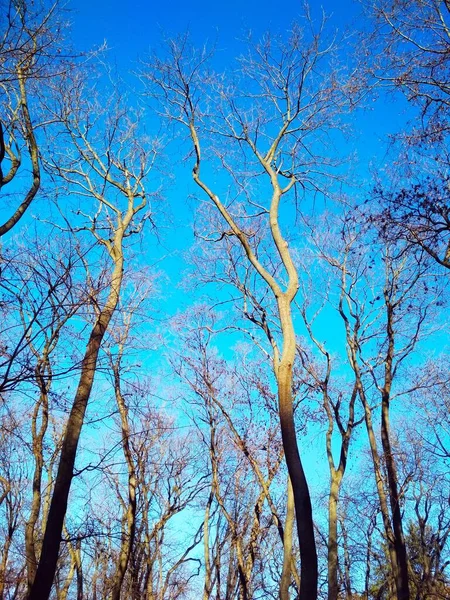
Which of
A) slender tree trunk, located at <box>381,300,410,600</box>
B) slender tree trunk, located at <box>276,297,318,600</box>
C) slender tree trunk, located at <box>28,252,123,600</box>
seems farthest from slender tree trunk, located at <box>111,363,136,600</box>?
slender tree trunk, located at <box>381,300,410,600</box>

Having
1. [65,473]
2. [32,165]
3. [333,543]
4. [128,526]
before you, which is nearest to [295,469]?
[65,473]

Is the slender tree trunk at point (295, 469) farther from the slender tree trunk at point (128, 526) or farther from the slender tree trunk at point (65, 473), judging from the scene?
the slender tree trunk at point (128, 526)

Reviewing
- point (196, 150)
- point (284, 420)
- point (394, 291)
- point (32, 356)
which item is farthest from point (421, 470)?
point (32, 356)

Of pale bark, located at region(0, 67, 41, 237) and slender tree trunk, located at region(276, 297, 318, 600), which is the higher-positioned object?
pale bark, located at region(0, 67, 41, 237)

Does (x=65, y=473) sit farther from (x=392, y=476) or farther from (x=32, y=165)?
(x=392, y=476)

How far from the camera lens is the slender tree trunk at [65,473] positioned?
19.2 ft

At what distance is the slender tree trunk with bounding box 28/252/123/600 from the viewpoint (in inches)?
230

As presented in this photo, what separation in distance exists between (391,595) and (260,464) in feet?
40.0

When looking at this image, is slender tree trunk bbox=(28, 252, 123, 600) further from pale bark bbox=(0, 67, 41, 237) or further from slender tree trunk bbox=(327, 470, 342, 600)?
slender tree trunk bbox=(327, 470, 342, 600)

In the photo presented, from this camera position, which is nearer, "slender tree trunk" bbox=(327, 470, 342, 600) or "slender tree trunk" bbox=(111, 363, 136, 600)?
"slender tree trunk" bbox=(327, 470, 342, 600)

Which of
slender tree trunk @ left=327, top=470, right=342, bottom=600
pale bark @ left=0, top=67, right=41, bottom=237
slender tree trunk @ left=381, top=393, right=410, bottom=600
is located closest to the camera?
pale bark @ left=0, top=67, right=41, bottom=237

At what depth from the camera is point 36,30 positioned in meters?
5.16

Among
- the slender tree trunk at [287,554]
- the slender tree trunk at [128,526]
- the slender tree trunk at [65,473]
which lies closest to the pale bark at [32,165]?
the slender tree trunk at [65,473]

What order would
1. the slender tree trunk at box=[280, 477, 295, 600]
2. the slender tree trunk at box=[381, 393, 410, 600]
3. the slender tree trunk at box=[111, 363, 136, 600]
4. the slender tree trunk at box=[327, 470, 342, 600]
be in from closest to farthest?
the slender tree trunk at box=[381, 393, 410, 600] < the slender tree trunk at box=[280, 477, 295, 600] < the slender tree trunk at box=[327, 470, 342, 600] < the slender tree trunk at box=[111, 363, 136, 600]
